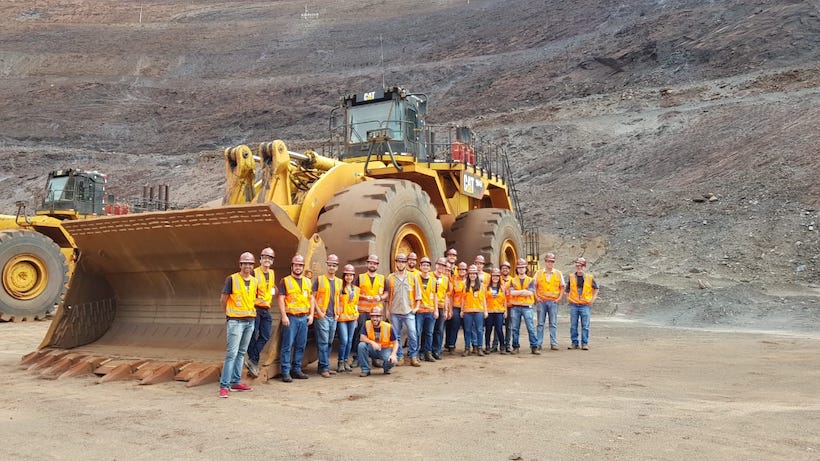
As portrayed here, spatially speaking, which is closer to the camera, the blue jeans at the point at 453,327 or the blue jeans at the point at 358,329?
the blue jeans at the point at 358,329

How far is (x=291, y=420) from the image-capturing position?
4.88 m

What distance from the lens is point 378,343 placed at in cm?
716

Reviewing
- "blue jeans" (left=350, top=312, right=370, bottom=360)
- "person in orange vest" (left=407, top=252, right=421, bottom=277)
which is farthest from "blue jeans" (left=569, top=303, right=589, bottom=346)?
"blue jeans" (left=350, top=312, right=370, bottom=360)

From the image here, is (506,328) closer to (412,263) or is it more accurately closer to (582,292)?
(582,292)

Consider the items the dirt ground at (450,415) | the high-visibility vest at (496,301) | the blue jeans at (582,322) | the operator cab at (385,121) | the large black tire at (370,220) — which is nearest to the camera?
the dirt ground at (450,415)

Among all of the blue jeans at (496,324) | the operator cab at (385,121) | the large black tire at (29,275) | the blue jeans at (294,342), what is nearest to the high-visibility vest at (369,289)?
the blue jeans at (294,342)

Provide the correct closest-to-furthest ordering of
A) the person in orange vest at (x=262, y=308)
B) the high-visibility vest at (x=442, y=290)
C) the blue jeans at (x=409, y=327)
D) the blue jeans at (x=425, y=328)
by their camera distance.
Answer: the person in orange vest at (x=262, y=308) → the blue jeans at (x=409, y=327) → the blue jeans at (x=425, y=328) → the high-visibility vest at (x=442, y=290)

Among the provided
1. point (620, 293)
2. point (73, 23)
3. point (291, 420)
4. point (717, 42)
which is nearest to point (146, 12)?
point (73, 23)

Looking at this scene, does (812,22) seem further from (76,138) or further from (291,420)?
(76,138)

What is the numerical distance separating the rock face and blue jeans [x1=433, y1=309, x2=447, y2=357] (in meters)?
6.44

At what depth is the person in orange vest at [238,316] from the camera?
19.6 feet

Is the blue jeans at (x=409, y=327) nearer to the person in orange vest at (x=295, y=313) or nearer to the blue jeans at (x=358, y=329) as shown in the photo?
the blue jeans at (x=358, y=329)

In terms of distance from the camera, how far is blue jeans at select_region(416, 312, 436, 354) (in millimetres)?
8117

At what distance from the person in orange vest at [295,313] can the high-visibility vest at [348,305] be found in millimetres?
452
